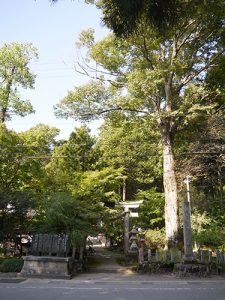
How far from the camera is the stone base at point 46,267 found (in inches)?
442

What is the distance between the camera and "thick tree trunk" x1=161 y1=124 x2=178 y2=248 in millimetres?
14978

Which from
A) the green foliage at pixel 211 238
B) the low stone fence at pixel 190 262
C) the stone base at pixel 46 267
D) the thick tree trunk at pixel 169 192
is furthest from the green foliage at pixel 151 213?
the stone base at pixel 46 267

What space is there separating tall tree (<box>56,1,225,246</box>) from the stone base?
5782 millimetres

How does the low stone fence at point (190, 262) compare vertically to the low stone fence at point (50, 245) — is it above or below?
below

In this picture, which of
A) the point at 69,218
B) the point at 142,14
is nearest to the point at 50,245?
the point at 69,218

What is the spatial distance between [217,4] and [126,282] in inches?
396

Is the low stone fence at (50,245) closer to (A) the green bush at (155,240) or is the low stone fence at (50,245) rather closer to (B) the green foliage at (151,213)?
(A) the green bush at (155,240)

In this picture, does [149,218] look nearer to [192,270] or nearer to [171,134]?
[171,134]

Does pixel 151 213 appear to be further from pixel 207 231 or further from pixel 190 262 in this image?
pixel 190 262

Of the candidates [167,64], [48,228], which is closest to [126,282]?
[48,228]

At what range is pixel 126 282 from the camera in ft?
34.2

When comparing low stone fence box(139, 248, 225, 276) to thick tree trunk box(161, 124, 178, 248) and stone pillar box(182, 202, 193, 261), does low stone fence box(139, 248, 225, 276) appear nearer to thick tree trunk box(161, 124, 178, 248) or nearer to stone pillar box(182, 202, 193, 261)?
stone pillar box(182, 202, 193, 261)

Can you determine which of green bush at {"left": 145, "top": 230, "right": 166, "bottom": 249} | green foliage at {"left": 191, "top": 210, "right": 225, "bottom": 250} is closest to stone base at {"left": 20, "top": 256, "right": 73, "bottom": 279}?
green bush at {"left": 145, "top": 230, "right": 166, "bottom": 249}

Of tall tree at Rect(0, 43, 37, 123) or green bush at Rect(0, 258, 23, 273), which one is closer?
green bush at Rect(0, 258, 23, 273)
